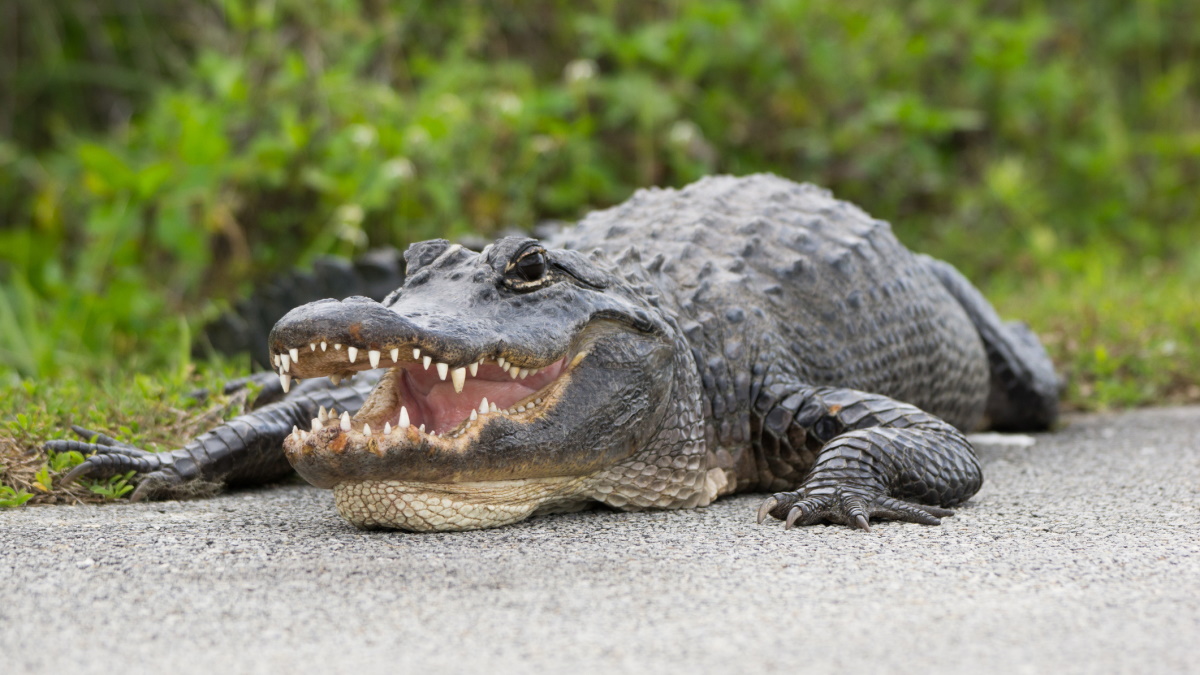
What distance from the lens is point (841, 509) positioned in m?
3.08

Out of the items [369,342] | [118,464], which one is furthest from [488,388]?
[118,464]

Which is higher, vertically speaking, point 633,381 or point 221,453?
point 633,381

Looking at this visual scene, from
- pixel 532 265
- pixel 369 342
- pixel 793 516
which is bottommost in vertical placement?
pixel 793 516

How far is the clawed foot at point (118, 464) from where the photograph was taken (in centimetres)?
341

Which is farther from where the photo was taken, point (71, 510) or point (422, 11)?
point (422, 11)

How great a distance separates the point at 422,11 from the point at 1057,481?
610 cm

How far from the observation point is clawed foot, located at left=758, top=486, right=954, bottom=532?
3.05 metres

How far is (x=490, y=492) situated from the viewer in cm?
296

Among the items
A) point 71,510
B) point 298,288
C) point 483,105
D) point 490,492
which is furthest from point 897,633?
point 483,105

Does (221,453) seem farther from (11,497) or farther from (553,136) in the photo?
(553,136)

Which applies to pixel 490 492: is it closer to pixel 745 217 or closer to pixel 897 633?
pixel 897 633

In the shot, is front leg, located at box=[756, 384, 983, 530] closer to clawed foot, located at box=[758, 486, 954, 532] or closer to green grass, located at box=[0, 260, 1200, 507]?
clawed foot, located at box=[758, 486, 954, 532]

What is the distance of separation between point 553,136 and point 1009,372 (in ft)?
11.0

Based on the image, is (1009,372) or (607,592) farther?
(1009,372)
